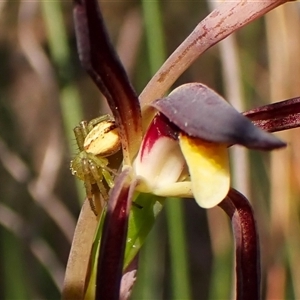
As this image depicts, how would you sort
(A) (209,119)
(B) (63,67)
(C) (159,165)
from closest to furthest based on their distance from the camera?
(A) (209,119)
(C) (159,165)
(B) (63,67)

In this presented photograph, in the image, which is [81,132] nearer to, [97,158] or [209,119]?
[97,158]

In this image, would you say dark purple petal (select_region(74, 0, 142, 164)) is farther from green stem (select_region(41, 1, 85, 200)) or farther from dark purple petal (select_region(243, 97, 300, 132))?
green stem (select_region(41, 1, 85, 200))

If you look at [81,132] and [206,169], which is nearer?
[206,169]

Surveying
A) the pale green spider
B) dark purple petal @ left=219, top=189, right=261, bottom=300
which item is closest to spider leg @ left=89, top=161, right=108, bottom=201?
the pale green spider

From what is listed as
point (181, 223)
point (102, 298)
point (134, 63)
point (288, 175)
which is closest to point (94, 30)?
point (102, 298)

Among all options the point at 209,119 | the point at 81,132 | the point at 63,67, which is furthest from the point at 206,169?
the point at 63,67
